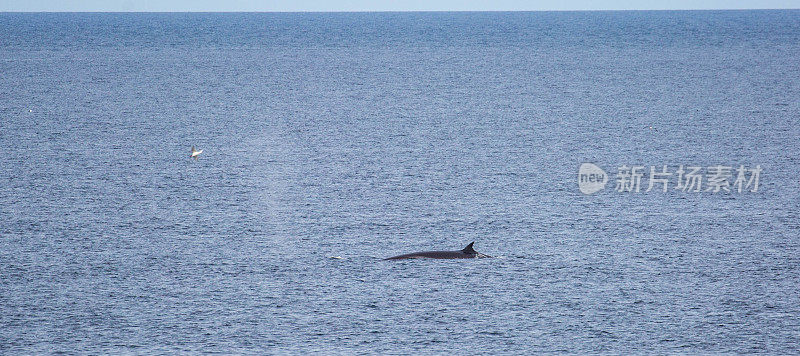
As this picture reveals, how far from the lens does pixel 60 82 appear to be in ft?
206

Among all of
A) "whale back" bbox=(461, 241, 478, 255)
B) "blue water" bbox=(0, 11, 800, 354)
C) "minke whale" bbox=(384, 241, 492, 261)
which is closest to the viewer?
"blue water" bbox=(0, 11, 800, 354)

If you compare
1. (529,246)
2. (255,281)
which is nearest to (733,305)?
(529,246)

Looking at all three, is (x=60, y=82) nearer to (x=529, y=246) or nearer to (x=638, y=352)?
(x=529, y=246)

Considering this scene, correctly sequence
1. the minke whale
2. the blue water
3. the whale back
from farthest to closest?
1. the minke whale
2. the whale back
3. the blue water

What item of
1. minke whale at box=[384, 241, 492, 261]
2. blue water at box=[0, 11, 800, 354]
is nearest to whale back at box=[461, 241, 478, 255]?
minke whale at box=[384, 241, 492, 261]

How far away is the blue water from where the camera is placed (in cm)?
1602

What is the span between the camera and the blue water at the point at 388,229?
16016 millimetres

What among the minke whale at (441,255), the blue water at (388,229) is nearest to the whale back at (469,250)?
the minke whale at (441,255)

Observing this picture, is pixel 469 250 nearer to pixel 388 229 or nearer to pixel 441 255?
pixel 441 255

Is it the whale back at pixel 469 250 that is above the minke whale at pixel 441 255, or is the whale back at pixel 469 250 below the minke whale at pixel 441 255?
above

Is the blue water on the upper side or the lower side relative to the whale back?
lower

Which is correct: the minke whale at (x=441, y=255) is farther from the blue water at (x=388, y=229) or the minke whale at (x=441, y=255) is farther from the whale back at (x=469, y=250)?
the blue water at (x=388, y=229)

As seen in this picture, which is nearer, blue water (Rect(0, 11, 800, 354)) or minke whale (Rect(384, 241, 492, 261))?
blue water (Rect(0, 11, 800, 354))

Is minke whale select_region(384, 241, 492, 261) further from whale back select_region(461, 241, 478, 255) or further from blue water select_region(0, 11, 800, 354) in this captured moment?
blue water select_region(0, 11, 800, 354)
